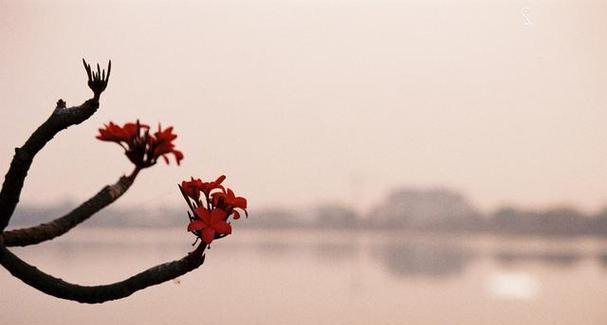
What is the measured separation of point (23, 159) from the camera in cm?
133

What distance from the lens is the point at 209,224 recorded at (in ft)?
4.62

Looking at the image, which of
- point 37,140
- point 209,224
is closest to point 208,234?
point 209,224

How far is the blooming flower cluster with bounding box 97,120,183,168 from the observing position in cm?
123

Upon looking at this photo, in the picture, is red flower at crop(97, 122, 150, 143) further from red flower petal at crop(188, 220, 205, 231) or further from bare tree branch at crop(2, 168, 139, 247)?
red flower petal at crop(188, 220, 205, 231)

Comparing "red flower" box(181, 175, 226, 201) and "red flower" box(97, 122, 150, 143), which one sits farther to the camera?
"red flower" box(181, 175, 226, 201)

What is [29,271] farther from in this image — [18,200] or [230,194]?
[230,194]

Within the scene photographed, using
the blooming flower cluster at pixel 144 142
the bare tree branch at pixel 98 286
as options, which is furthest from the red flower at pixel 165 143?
the bare tree branch at pixel 98 286

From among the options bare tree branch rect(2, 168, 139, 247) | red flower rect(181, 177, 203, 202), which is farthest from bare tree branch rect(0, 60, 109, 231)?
red flower rect(181, 177, 203, 202)

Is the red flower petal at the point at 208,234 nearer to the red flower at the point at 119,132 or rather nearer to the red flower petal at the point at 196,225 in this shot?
the red flower petal at the point at 196,225

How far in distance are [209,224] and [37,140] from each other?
36cm

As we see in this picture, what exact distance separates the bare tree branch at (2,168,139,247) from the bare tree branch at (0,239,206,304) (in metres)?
0.04

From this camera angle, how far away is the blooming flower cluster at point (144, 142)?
1.23 metres

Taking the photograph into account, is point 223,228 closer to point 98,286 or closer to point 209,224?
point 209,224

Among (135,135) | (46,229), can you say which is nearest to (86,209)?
(46,229)
